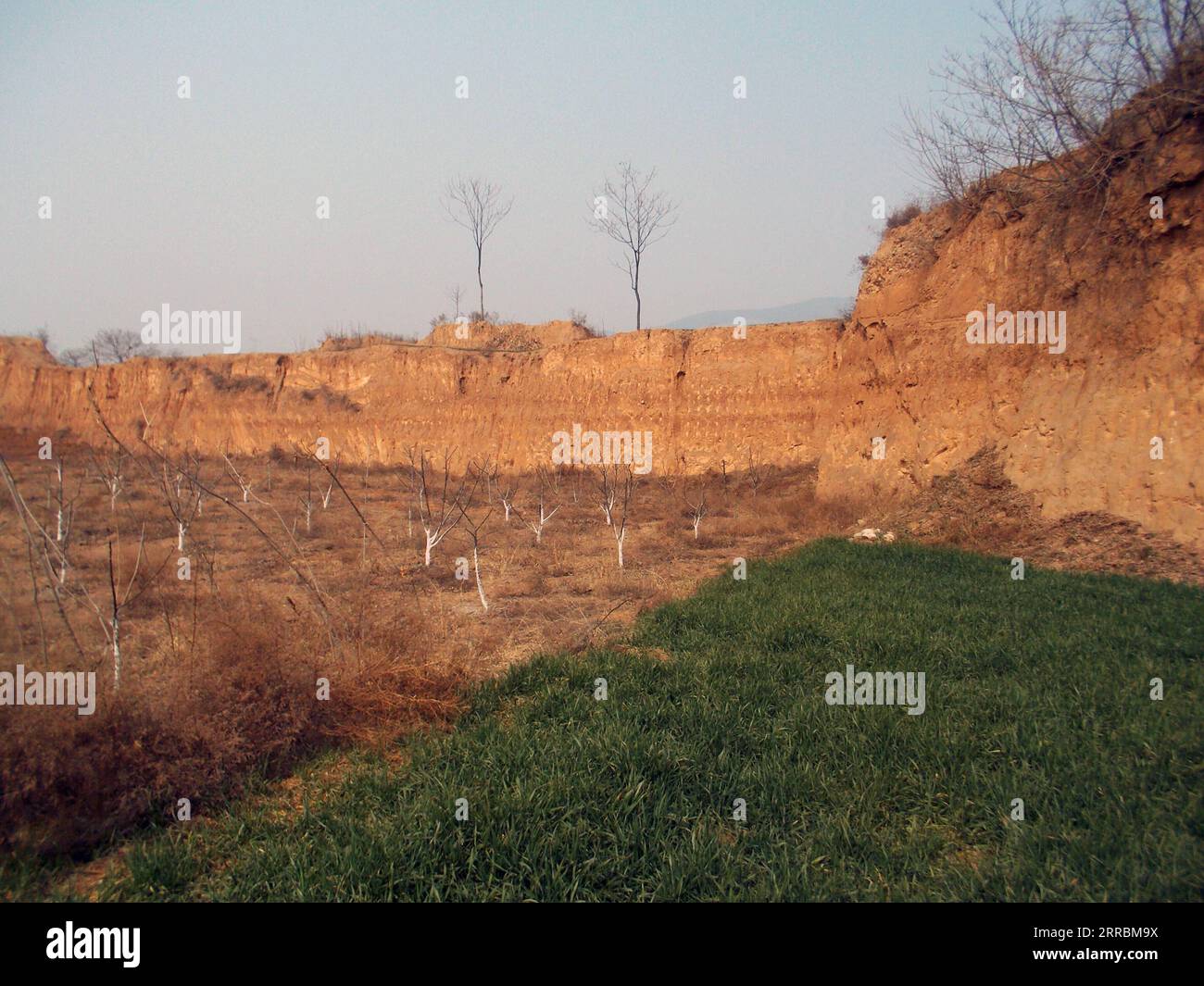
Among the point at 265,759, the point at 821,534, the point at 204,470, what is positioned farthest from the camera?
the point at 204,470

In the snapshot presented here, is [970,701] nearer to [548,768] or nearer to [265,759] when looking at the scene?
[548,768]

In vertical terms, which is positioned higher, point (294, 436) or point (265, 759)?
point (294, 436)

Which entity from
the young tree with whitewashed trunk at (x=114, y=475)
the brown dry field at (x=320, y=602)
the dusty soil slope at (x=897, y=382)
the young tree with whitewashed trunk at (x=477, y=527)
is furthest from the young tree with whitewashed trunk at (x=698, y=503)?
the young tree with whitewashed trunk at (x=114, y=475)

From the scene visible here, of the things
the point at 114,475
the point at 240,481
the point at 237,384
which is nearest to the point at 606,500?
the point at 240,481

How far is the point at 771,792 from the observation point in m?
3.43

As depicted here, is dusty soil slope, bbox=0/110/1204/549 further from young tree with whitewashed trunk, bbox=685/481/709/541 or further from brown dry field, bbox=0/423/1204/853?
young tree with whitewashed trunk, bbox=685/481/709/541

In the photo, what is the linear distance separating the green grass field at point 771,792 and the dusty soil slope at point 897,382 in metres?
4.93

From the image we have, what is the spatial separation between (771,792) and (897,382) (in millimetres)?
12355

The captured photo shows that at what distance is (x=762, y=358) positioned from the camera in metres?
20.2

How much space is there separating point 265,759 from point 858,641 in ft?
14.5

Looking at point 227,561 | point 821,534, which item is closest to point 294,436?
point 227,561

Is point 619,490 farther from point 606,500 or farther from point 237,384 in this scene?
point 237,384

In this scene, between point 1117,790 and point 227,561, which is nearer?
point 1117,790
